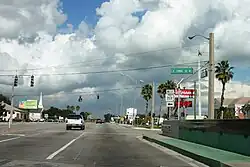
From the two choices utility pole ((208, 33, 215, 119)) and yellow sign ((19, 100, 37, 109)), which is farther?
yellow sign ((19, 100, 37, 109))

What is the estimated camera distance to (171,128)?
34.2 metres

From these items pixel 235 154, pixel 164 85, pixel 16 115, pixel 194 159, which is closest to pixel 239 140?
pixel 235 154

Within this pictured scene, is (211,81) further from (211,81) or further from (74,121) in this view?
(74,121)

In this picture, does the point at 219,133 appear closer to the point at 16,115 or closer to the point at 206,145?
the point at 206,145

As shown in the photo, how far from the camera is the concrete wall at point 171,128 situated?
31.8 meters

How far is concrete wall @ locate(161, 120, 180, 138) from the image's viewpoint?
31797mm

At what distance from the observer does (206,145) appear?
22.8m

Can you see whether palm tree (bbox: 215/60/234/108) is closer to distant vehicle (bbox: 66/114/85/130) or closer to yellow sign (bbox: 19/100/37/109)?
distant vehicle (bbox: 66/114/85/130)

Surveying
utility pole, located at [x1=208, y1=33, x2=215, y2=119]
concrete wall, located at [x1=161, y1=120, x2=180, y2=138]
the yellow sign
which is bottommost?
concrete wall, located at [x1=161, y1=120, x2=180, y2=138]

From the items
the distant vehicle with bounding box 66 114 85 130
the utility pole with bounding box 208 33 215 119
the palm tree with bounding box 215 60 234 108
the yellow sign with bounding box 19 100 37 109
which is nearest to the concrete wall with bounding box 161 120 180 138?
the utility pole with bounding box 208 33 215 119

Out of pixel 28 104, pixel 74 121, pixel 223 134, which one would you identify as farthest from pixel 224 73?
pixel 28 104

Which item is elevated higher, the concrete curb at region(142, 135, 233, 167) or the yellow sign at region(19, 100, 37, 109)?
the yellow sign at region(19, 100, 37, 109)

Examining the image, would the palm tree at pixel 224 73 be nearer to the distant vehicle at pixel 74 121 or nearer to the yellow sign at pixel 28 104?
the distant vehicle at pixel 74 121

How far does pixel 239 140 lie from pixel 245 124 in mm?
981
